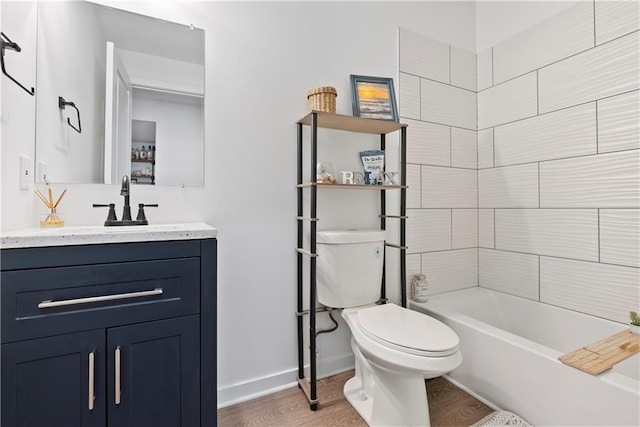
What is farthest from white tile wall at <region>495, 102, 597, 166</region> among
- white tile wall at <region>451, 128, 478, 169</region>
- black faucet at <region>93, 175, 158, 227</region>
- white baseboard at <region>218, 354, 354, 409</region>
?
black faucet at <region>93, 175, 158, 227</region>

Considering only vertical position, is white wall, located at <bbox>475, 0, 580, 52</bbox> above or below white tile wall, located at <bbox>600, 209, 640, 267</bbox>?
above

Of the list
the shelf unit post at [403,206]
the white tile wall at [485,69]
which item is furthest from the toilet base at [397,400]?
the white tile wall at [485,69]

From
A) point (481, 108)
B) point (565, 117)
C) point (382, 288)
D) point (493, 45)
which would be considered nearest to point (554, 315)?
point (382, 288)

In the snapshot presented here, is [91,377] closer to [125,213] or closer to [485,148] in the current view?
[125,213]

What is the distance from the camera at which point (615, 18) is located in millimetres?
1569

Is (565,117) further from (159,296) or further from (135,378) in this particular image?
(135,378)

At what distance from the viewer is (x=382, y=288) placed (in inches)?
72.9

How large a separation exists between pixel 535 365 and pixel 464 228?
1092 millimetres

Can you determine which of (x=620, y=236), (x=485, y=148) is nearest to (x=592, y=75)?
(x=485, y=148)

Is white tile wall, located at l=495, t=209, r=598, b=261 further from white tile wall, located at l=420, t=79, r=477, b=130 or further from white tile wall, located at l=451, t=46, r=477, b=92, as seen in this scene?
white tile wall, located at l=451, t=46, r=477, b=92

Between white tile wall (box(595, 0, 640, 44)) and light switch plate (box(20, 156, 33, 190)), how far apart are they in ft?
9.12

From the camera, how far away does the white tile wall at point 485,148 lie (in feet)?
7.26

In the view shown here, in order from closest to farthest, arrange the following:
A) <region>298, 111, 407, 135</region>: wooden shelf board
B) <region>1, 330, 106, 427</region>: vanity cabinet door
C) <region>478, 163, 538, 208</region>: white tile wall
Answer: <region>1, 330, 106, 427</region>: vanity cabinet door
<region>298, 111, 407, 135</region>: wooden shelf board
<region>478, 163, 538, 208</region>: white tile wall

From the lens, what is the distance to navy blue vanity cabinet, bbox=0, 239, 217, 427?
2.77ft
